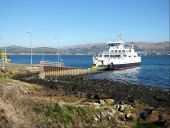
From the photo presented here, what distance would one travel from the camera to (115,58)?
76875 mm

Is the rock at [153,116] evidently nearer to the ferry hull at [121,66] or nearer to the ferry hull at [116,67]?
the ferry hull at [116,67]

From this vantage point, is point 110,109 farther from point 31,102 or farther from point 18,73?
point 18,73

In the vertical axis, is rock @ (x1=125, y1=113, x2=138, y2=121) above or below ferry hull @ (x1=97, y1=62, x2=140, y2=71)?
above

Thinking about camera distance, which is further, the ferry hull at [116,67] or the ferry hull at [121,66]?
the ferry hull at [121,66]

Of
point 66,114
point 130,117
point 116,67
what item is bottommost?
point 116,67

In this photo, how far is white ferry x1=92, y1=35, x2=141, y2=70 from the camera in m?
72.2

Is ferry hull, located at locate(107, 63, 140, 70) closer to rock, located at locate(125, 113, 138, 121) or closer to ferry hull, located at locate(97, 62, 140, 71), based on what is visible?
ferry hull, located at locate(97, 62, 140, 71)

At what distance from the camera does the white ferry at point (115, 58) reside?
72188 mm

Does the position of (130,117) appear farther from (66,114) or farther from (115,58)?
(115,58)

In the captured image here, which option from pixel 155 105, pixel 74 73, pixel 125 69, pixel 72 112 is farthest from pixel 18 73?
pixel 125 69

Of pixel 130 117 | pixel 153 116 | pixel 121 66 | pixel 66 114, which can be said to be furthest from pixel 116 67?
pixel 66 114

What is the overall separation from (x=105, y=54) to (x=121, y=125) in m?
60.0

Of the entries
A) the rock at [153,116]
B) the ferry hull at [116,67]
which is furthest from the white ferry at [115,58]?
the rock at [153,116]

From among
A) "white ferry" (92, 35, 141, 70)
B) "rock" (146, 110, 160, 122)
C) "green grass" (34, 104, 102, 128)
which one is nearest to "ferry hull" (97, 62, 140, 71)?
"white ferry" (92, 35, 141, 70)
